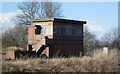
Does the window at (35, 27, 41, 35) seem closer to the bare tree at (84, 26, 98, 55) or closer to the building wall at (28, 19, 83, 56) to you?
the building wall at (28, 19, 83, 56)

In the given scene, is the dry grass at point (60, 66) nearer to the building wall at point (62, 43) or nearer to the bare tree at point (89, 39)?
the building wall at point (62, 43)

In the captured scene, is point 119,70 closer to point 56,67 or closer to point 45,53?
point 56,67

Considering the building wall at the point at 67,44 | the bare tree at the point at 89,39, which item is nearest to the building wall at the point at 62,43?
the building wall at the point at 67,44

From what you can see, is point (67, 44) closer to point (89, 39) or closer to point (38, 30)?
point (38, 30)

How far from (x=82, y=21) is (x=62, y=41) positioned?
18.1 feet

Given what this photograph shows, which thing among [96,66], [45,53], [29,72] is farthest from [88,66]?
[45,53]

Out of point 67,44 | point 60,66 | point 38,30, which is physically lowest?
point 60,66

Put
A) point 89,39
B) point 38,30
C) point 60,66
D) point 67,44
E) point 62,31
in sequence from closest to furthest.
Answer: point 60,66
point 62,31
point 38,30
point 67,44
point 89,39

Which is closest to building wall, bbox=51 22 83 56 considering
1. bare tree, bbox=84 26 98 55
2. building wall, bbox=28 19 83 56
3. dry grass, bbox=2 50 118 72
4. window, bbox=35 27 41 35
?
building wall, bbox=28 19 83 56

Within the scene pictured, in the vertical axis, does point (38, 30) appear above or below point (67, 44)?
above

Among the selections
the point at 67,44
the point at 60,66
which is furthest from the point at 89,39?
the point at 60,66

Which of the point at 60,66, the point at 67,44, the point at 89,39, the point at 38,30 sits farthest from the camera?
the point at 89,39

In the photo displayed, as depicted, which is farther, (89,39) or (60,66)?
(89,39)

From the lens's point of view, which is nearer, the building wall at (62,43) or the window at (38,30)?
the building wall at (62,43)
